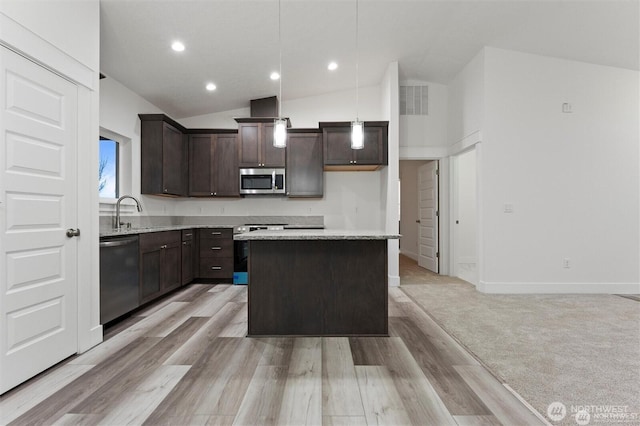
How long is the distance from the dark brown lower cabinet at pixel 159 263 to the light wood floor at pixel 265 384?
0.79 metres

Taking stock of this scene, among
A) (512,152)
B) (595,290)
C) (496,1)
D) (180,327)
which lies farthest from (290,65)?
(595,290)

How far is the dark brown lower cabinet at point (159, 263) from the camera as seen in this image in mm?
3572

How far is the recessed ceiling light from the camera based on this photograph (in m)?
3.50

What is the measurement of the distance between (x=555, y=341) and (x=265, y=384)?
2377 millimetres

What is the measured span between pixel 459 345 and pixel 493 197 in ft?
8.12

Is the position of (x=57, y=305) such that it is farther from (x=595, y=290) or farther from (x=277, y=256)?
(x=595, y=290)

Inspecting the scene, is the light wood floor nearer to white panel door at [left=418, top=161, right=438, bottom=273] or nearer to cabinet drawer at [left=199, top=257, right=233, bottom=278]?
cabinet drawer at [left=199, top=257, right=233, bottom=278]

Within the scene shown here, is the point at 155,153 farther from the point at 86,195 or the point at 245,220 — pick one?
the point at 86,195

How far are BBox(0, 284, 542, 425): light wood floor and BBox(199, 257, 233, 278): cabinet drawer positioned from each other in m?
2.06
